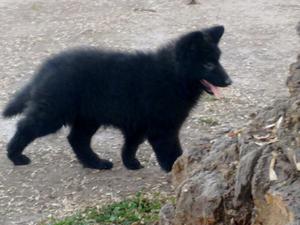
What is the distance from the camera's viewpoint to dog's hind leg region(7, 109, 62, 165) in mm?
6375

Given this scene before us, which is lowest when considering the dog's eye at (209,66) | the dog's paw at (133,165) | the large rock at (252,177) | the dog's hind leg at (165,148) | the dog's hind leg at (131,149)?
the dog's paw at (133,165)

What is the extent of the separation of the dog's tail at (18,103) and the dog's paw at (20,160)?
364 millimetres

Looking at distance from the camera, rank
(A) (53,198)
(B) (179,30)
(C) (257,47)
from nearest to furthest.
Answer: (A) (53,198)
(C) (257,47)
(B) (179,30)

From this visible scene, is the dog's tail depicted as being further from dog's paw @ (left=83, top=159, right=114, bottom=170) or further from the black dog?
dog's paw @ (left=83, top=159, right=114, bottom=170)

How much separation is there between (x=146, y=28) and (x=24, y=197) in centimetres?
429

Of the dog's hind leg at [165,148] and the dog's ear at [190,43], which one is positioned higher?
the dog's ear at [190,43]

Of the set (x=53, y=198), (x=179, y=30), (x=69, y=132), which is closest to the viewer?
(x=53, y=198)

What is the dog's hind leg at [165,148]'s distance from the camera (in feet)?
20.9

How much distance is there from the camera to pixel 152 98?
6352 millimetres

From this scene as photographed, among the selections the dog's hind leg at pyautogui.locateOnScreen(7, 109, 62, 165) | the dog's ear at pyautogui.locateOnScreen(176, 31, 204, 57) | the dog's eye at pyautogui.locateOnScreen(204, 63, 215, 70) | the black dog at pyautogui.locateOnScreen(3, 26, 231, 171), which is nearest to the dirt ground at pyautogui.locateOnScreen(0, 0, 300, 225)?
the dog's hind leg at pyautogui.locateOnScreen(7, 109, 62, 165)

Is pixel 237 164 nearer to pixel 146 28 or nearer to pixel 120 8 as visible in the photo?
pixel 146 28

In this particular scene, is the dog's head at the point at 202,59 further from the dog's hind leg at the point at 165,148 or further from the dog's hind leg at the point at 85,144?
the dog's hind leg at the point at 85,144

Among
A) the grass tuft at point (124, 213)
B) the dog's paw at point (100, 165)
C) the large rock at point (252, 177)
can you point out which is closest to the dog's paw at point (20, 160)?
the dog's paw at point (100, 165)

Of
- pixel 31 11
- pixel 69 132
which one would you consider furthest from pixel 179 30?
pixel 69 132
